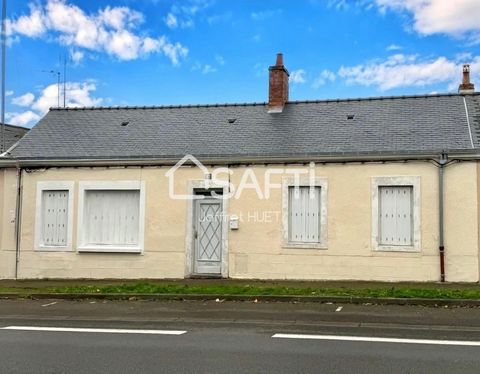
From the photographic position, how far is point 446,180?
13703mm

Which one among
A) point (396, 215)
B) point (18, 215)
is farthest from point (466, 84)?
point (18, 215)

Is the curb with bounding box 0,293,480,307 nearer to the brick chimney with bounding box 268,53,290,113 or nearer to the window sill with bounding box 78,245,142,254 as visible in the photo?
the window sill with bounding box 78,245,142,254

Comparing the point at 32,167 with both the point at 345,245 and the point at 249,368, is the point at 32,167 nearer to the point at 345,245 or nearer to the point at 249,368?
the point at 345,245

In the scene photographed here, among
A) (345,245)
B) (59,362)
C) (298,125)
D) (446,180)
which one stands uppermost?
(298,125)

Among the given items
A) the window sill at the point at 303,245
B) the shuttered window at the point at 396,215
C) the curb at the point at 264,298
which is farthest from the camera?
the window sill at the point at 303,245

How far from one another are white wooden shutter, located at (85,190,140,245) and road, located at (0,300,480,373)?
4.56 meters

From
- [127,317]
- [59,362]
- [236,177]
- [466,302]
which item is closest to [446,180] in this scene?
[466,302]

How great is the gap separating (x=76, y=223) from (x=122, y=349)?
923 centimetres

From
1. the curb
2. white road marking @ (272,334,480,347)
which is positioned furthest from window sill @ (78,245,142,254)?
white road marking @ (272,334,480,347)

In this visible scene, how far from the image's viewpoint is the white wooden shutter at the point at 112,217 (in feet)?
51.5

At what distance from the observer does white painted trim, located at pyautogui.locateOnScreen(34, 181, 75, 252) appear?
15777mm

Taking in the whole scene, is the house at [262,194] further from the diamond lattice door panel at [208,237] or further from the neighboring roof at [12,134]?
the neighboring roof at [12,134]

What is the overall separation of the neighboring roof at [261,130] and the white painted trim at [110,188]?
2.40 ft

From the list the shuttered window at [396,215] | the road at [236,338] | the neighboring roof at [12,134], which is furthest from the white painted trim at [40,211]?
the shuttered window at [396,215]
